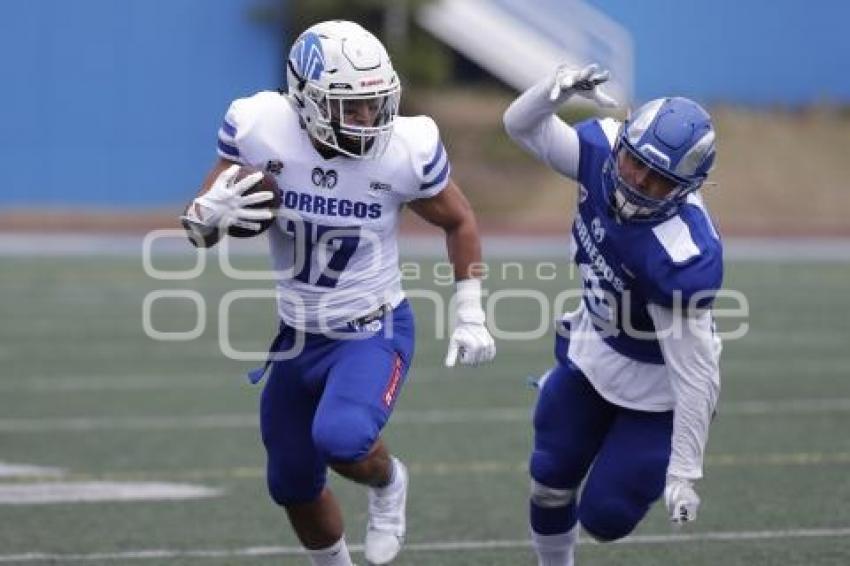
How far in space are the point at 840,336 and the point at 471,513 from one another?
547 cm

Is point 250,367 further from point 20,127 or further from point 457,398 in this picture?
point 20,127

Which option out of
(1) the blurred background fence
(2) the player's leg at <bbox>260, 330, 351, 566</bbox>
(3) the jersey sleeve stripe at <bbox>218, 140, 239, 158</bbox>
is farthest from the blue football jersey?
(1) the blurred background fence

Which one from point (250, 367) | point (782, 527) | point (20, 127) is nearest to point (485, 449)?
point (782, 527)

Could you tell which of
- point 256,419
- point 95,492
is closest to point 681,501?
point 95,492

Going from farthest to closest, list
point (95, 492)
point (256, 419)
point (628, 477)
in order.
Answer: point (256, 419)
point (95, 492)
point (628, 477)

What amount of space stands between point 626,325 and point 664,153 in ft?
1.98

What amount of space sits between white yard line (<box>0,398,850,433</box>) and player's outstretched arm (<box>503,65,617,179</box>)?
3337 millimetres

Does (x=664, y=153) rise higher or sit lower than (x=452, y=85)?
higher

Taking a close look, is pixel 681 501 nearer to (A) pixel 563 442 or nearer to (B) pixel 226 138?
(A) pixel 563 442

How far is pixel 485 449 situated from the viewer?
7430 millimetres

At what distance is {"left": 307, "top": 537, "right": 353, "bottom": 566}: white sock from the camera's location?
16.3ft

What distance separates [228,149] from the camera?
4.82 meters

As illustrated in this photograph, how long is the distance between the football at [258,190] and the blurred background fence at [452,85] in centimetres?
1492

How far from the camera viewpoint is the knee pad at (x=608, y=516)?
474 cm
